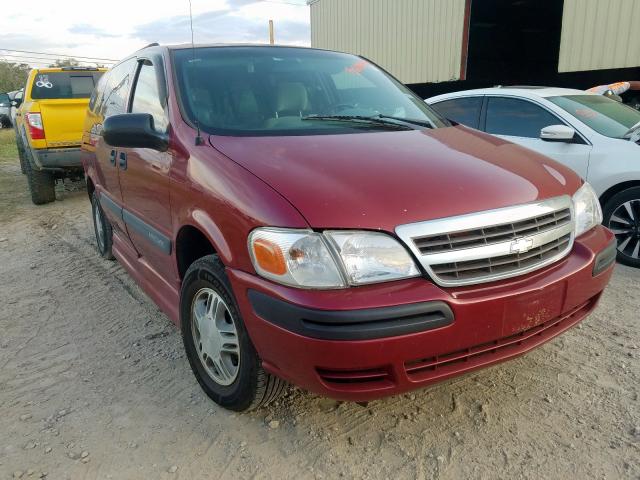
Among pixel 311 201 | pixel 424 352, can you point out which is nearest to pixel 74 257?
pixel 311 201

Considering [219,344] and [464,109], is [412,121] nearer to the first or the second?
[219,344]

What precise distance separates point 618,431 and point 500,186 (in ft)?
3.76

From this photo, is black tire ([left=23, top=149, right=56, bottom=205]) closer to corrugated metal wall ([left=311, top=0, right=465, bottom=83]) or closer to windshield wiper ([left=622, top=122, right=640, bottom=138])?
windshield wiper ([left=622, top=122, right=640, bottom=138])

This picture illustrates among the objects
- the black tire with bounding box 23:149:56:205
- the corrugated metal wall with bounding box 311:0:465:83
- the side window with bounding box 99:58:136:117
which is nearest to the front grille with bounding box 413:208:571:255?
the side window with bounding box 99:58:136:117

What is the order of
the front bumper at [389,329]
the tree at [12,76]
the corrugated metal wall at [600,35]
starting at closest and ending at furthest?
the front bumper at [389,329]
the corrugated metal wall at [600,35]
the tree at [12,76]

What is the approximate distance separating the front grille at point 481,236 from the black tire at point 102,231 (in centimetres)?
328

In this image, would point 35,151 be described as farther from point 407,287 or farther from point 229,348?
point 407,287

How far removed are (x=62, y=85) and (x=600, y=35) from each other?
9087 millimetres

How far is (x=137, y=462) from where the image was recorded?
6.90ft

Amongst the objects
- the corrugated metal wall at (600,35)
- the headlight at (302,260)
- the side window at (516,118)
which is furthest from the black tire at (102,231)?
the corrugated metal wall at (600,35)

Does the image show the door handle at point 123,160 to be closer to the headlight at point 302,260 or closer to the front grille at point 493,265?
the headlight at point 302,260

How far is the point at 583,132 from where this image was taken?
4496 millimetres

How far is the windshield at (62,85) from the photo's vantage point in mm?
7496

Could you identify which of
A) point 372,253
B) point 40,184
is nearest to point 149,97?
point 372,253
